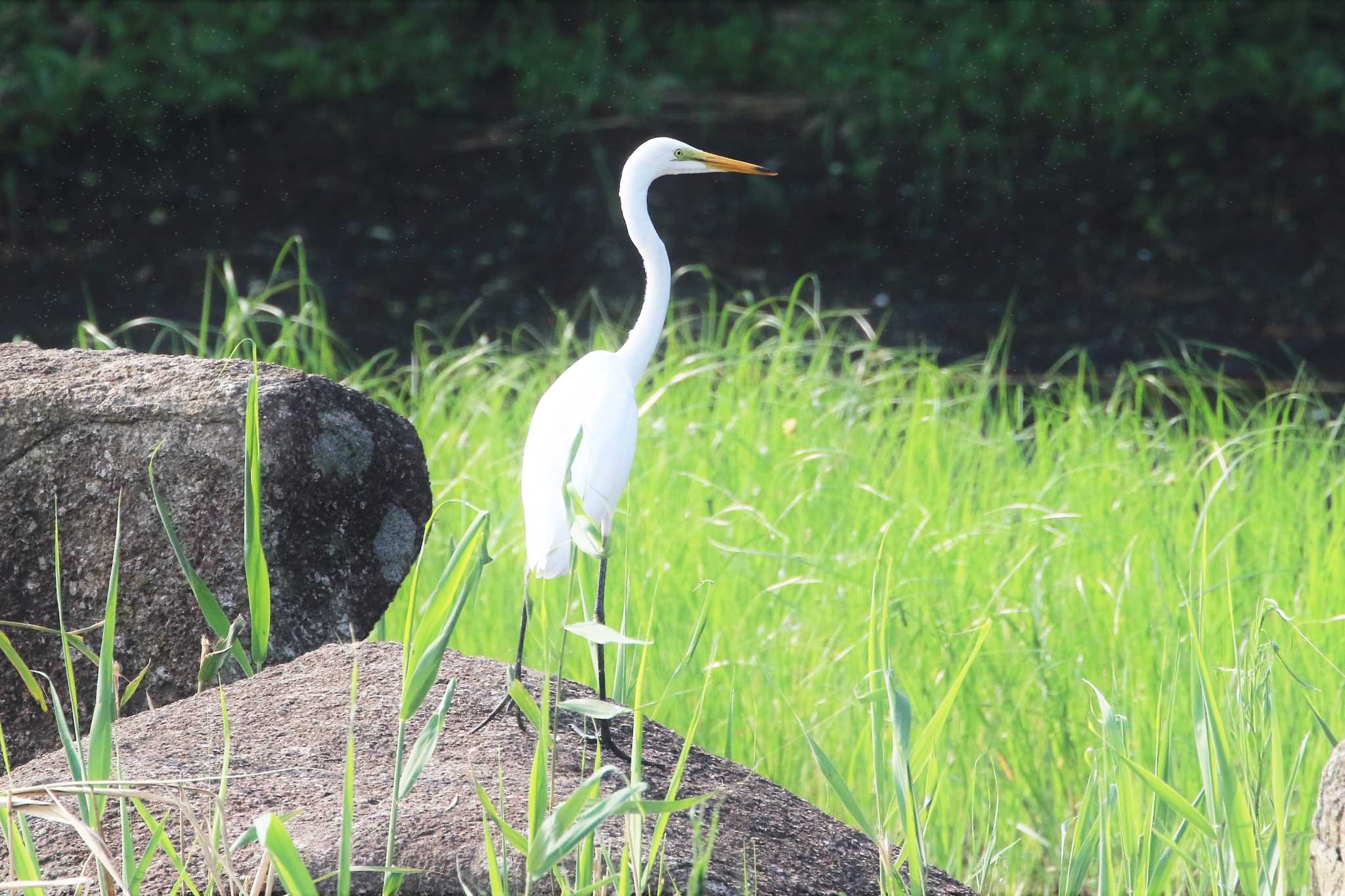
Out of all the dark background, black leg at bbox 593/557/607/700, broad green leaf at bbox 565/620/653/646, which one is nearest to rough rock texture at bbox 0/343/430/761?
black leg at bbox 593/557/607/700

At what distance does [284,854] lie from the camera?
1044 millimetres

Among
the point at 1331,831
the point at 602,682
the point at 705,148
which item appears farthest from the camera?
the point at 705,148

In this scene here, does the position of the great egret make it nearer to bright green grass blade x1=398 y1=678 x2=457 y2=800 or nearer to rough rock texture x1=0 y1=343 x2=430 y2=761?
rough rock texture x1=0 y1=343 x2=430 y2=761

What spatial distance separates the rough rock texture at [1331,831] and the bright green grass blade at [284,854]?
34.5 inches

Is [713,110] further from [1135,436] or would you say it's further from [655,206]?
[1135,436]

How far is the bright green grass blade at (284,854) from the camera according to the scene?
1.01 meters

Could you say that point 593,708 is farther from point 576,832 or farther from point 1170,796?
point 1170,796

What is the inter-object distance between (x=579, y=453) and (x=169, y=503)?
0.52 metres

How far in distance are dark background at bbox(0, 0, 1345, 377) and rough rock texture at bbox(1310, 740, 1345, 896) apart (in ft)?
14.4

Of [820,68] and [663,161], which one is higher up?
[663,161]

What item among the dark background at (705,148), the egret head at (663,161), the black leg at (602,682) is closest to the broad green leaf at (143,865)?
the black leg at (602,682)

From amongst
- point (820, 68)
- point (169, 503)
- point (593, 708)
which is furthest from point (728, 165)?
point (820, 68)

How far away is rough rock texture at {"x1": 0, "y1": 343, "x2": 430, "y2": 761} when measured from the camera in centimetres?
185

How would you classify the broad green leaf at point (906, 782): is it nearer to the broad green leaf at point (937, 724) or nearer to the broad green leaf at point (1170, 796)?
the broad green leaf at point (937, 724)
